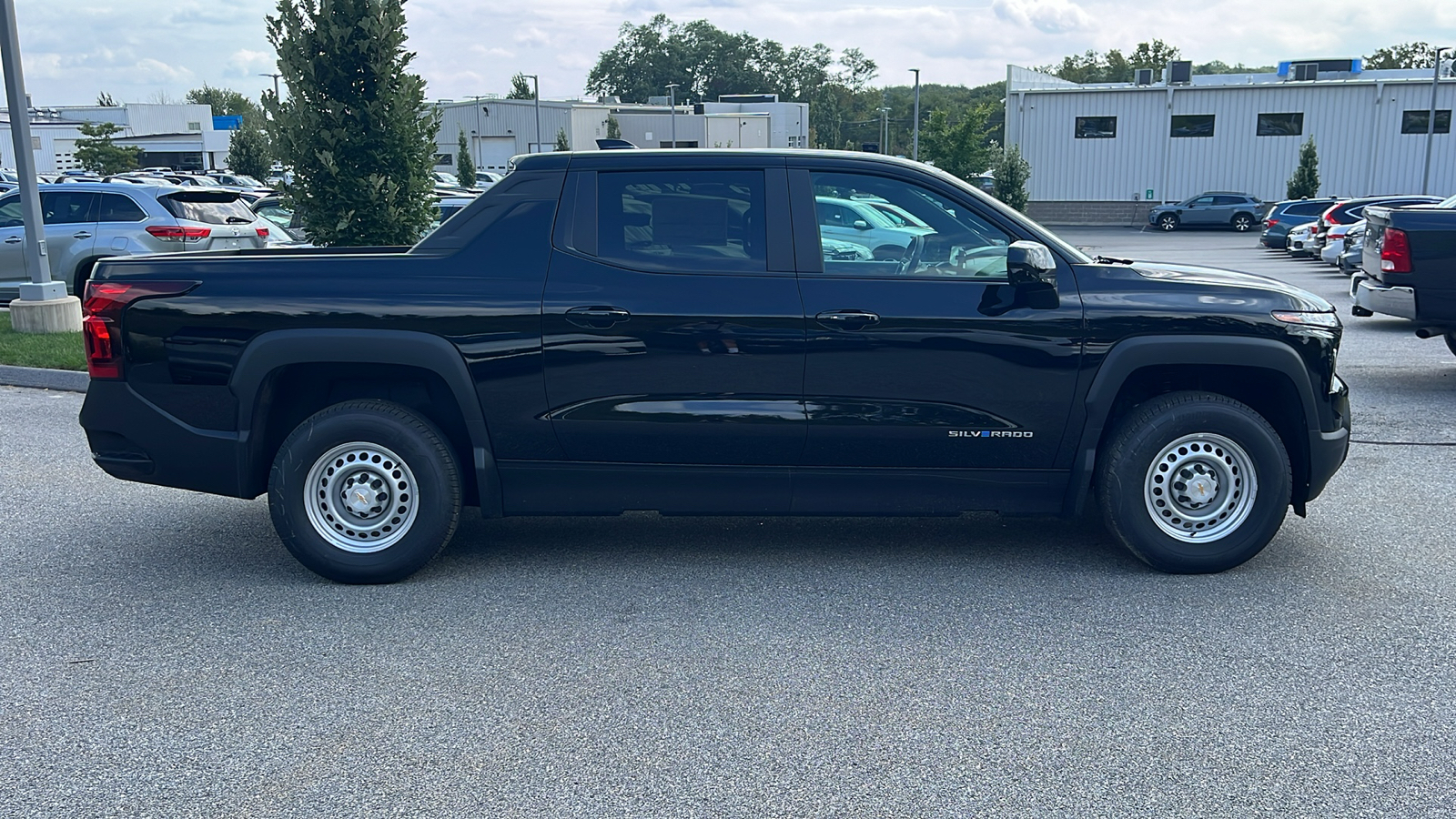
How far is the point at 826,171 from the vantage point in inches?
212

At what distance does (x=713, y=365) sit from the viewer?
5.18 m

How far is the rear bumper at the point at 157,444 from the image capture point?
17.4ft

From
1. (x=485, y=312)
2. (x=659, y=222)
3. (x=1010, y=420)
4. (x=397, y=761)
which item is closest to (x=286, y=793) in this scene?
(x=397, y=761)

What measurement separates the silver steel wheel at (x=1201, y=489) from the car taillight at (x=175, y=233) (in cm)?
1242

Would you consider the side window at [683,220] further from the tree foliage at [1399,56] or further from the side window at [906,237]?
the tree foliage at [1399,56]

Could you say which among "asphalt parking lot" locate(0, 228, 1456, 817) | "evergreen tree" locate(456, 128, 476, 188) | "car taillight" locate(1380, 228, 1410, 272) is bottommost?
"asphalt parking lot" locate(0, 228, 1456, 817)

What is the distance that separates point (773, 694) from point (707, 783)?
2.18 feet

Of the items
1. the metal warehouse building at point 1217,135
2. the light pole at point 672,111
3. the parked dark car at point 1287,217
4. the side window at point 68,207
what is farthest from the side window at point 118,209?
the light pole at point 672,111

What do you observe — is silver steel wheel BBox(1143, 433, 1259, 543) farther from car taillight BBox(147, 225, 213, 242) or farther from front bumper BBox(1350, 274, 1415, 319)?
car taillight BBox(147, 225, 213, 242)

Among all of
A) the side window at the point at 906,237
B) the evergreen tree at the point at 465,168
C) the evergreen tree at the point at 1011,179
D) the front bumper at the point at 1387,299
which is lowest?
the front bumper at the point at 1387,299

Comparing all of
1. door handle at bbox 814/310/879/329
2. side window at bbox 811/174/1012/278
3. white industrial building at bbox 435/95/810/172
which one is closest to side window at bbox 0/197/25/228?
side window at bbox 811/174/1012/278

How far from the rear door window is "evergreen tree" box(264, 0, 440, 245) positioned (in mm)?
3815

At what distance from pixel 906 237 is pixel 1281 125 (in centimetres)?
4794

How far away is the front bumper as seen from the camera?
9492 mm
